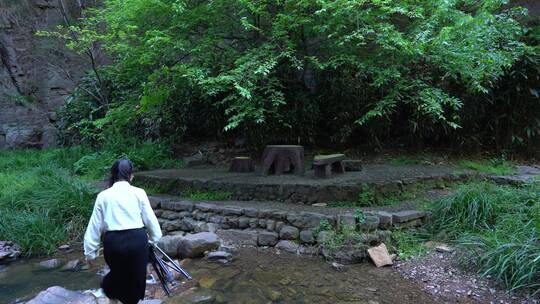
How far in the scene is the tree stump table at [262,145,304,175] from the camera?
6641 mm

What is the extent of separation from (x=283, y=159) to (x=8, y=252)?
427 centimetres

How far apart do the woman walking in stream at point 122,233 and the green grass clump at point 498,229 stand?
322 cm

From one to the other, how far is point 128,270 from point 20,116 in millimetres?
12782

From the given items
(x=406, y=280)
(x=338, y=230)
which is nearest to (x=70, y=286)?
(x=338, y=230)

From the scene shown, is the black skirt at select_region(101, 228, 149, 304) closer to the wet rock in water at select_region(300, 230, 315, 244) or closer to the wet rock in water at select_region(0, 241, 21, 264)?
→ the wet rock in water at select_region(300, 230, 315, 244)

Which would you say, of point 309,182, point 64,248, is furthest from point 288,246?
point 64,248

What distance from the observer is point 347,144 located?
27.9ft

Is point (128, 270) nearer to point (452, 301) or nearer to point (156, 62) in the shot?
point (452, 301)

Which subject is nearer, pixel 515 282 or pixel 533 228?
pixel 515 282

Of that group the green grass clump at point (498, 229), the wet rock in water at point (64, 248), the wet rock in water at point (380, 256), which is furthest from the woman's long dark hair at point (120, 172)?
the wet rock in water at point (64, 248)

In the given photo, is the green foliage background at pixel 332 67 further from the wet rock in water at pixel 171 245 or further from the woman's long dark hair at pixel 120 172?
the woman's long dark hair at pixel 120 172

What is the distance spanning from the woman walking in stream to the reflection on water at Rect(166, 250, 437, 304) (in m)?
1.00

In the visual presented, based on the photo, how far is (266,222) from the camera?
18.1ft

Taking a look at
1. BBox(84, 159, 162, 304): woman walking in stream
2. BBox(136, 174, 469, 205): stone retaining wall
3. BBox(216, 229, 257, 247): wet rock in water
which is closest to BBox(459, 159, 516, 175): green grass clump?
BBox(136, 174, 469, 205): stone retaining wall
